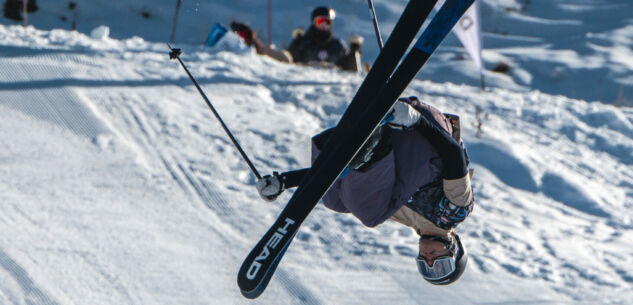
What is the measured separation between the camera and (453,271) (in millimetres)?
2250

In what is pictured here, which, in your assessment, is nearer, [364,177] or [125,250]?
[364,177]

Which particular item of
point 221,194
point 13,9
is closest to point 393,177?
point 221,194

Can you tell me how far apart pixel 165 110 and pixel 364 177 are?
3.12 meters

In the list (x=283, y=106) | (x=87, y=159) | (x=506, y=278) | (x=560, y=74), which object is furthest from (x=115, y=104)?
(x=560, y=74)

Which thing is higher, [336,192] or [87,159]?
[336,192]

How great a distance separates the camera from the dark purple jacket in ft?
6.16

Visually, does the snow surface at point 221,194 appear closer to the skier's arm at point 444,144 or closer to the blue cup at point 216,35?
the blue cup at point 216,35

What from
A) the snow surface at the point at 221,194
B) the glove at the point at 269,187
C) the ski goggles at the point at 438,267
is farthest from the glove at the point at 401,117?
the snow surface at the point at 221,194

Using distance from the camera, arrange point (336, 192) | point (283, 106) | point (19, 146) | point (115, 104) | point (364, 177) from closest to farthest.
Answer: point (364, 177)
point (336, 192)
point (19, 146)
point (115, 104)
point (283, 106)

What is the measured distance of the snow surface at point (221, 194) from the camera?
313cm

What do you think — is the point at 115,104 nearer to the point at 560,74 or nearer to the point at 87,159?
the point at 87,159

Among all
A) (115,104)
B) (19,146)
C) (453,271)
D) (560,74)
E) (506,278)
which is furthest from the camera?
(560,74)

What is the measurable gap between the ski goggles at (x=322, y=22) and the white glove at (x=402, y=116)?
6036 mm

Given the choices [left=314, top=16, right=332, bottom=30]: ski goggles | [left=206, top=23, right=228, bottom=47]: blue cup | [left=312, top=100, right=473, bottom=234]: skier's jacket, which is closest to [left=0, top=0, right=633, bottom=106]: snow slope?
[left=206, top=23, right=228, bottom=47]: blue cup
